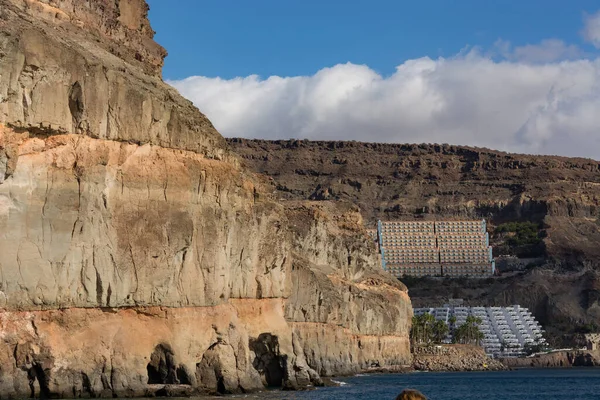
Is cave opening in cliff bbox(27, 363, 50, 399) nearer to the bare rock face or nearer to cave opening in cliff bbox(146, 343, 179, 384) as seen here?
cave opening in cliff bbox(146, 343, 179, 384)

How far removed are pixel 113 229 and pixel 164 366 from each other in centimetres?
759

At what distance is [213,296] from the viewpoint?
58094 millimetres

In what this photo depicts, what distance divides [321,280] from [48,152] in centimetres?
5609

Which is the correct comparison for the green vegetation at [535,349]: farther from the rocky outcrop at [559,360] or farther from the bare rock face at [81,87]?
the bare rock face at [81,87]

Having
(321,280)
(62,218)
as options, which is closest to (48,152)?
(62,218)

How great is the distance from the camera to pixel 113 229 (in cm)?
5169

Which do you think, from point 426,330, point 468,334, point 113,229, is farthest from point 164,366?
point 468,334

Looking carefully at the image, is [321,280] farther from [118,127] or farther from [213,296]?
[118,127]

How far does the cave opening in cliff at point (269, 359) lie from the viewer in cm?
6812

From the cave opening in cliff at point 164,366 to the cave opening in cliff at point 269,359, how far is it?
1360 cm

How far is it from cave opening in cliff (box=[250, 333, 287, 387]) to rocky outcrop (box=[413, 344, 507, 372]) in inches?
3057

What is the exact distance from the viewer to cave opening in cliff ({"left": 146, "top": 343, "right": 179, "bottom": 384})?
53.5 m

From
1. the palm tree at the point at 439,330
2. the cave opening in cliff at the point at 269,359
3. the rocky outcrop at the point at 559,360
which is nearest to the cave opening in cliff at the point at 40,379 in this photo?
the cave opening in cliff at the point at 269,359

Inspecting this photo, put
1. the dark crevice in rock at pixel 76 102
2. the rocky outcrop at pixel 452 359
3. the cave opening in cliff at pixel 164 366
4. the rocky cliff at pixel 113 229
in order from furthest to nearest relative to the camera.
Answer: the rocky outcrop at pixel 452 359
the cave opening in cliff at pixel 164 366
the dark crevice in rock at pixel 76 102
the rocky cliff at pixel 113 229
